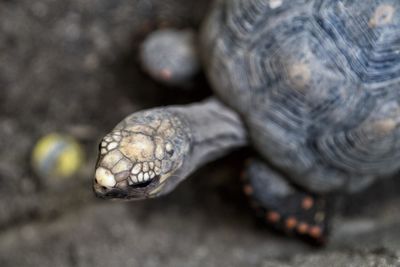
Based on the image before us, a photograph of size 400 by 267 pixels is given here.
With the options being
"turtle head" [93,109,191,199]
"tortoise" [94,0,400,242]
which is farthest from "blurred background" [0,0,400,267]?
"turtle head" [93,109,191,199]

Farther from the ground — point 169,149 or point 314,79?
point 314,79

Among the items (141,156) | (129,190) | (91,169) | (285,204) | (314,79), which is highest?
(314,79)

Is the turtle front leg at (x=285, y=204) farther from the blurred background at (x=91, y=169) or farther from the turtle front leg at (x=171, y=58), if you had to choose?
the turtle front leg at (x=171, y=58)

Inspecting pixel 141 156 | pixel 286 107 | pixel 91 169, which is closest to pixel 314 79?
pixel 286 107

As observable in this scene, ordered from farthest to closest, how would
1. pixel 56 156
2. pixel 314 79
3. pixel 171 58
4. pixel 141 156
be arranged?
pixel 56 156 → pixel 171 58 → pixel 314 79 → pixel 141 156

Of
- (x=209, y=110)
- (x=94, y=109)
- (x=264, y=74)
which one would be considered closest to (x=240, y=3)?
(x=264, y=74)

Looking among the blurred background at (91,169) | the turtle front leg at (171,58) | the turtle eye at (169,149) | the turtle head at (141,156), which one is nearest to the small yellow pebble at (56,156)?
the blurred background at (91,169)

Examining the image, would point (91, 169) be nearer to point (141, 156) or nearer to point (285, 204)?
point (285, 204)
